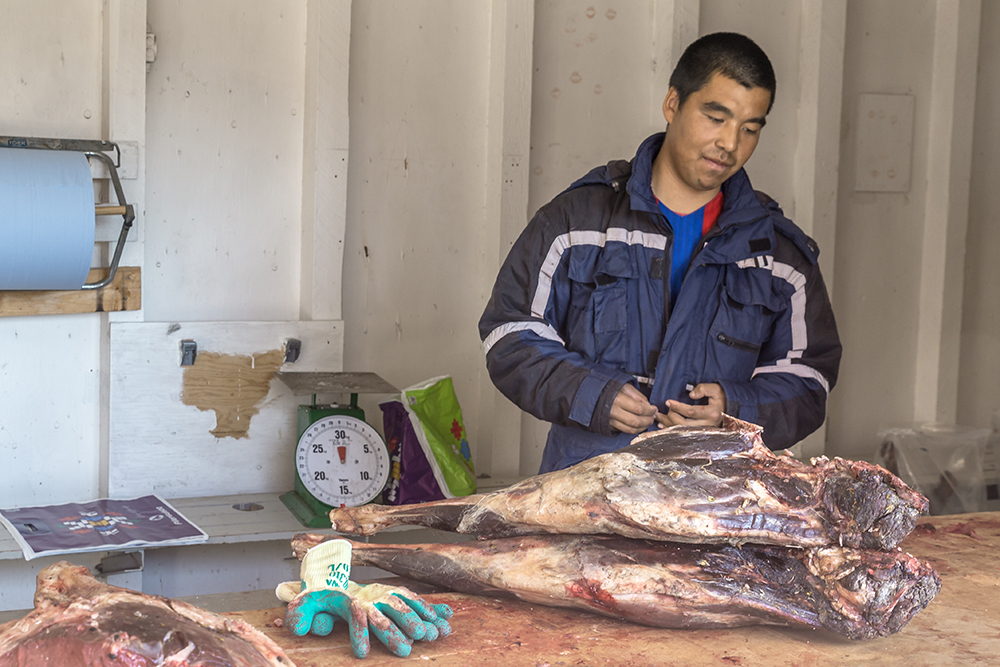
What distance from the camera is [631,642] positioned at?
1458 millimetres

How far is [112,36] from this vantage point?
297 cm

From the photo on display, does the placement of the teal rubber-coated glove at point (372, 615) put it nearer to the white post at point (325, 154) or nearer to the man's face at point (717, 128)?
the man's face at point (717, 128)

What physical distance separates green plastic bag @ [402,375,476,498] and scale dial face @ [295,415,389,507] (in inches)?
6.2

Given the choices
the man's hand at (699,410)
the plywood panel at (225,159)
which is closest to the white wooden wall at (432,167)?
the plywood panel at (225,159)

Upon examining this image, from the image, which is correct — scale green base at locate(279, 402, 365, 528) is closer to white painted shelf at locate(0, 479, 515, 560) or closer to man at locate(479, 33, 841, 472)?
white painted shelf at locate(0, 479, 515, 560)

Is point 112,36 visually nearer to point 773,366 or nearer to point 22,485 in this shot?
point 22,485

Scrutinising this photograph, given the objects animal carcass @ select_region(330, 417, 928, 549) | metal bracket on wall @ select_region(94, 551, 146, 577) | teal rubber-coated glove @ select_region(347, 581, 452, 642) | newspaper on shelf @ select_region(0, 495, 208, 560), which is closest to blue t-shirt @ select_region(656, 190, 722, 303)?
animal carcass @ select_region(330, 417, 928, 549)

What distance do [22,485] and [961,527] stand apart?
2.76 meters

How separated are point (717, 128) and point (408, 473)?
1482mm

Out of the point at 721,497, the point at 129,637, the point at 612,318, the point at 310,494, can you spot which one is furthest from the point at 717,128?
the point at 129,637

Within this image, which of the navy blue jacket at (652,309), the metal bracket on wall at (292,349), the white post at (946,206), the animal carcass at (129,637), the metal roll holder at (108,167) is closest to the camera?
the animal carcass at (129,637)

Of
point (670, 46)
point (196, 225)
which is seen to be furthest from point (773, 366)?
point (196, 225)

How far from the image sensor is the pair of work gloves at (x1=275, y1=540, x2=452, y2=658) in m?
1.37

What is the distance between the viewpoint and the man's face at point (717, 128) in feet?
7.46
